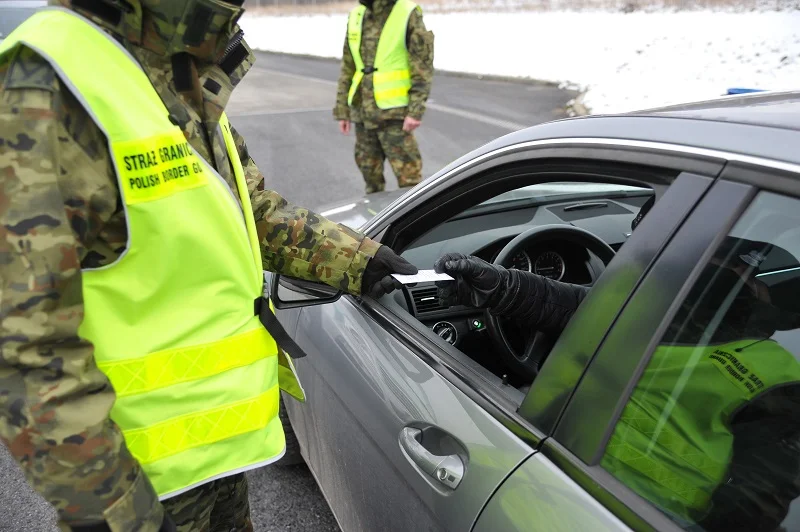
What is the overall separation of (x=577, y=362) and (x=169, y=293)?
0.80m

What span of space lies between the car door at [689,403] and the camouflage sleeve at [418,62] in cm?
400

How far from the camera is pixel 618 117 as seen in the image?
1416 mm

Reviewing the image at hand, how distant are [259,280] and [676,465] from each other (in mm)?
925

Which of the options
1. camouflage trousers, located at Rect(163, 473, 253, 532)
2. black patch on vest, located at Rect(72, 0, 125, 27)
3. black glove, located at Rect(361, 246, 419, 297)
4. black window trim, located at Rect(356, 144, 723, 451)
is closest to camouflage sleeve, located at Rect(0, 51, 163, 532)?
black patch on vest, located at Rect(72, 0, 125, 27)

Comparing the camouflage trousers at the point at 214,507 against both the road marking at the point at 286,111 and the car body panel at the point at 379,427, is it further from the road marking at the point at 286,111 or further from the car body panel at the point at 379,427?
the road marking at the point at 286,111

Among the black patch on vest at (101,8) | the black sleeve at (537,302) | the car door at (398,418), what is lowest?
the car door at (398,418)

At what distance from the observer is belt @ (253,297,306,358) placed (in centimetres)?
146

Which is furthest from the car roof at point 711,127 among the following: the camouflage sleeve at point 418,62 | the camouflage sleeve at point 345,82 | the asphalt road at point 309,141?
the camouflage sleeve at point 345,82

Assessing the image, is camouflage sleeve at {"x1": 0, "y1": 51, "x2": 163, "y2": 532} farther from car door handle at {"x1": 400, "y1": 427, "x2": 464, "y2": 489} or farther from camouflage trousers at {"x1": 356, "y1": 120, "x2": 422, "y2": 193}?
camouflage trousers at {"x1": 356, "y1": 120, "x2": 422, "y2": 193}

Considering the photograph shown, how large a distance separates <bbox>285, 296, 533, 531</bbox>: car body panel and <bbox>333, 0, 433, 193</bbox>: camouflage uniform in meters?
3.10

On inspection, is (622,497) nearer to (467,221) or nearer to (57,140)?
(57,140)

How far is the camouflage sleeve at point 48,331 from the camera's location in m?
1.05

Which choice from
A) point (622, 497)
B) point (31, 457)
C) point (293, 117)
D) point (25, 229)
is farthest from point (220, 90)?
point (293, 117)

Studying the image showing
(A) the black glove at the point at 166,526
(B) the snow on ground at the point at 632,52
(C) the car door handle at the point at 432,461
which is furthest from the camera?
(B) the snow on ground at the point at 632,52
